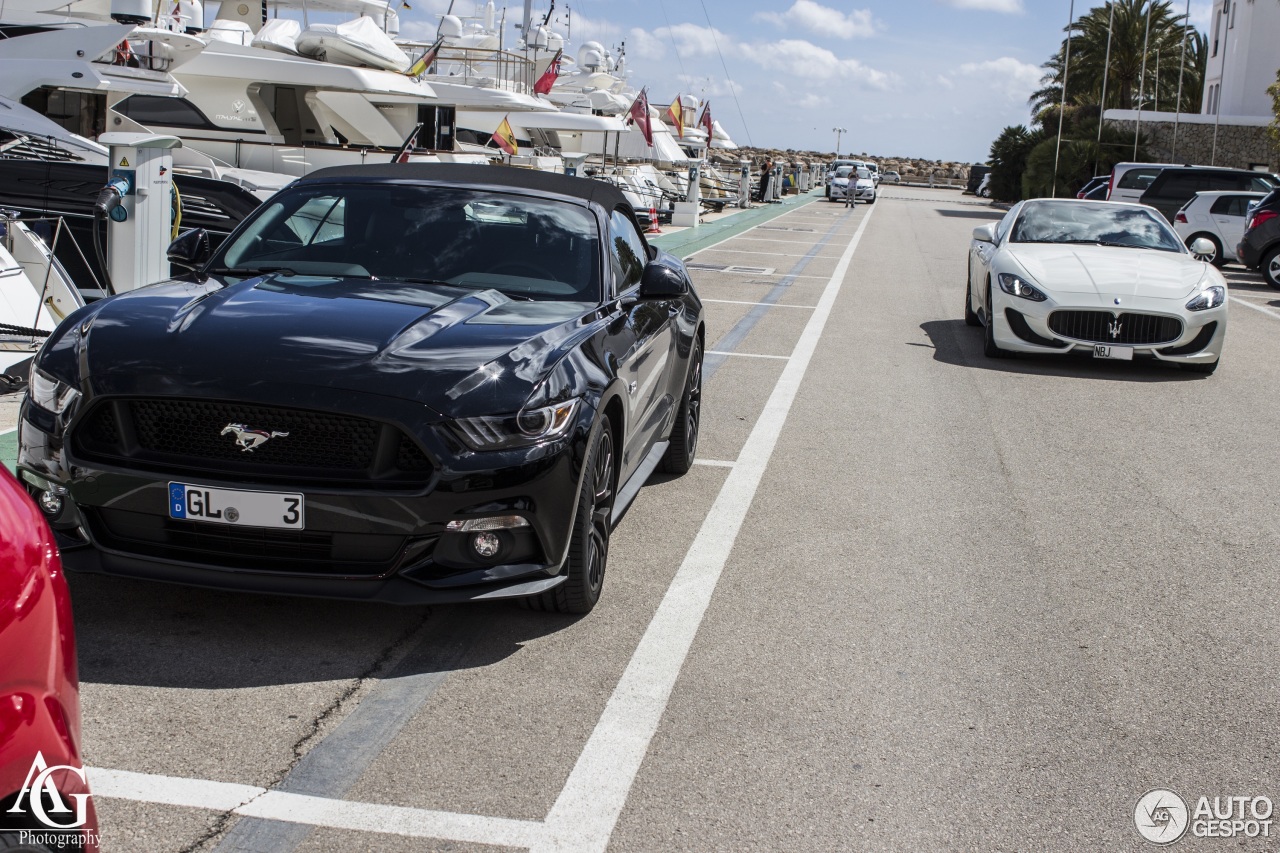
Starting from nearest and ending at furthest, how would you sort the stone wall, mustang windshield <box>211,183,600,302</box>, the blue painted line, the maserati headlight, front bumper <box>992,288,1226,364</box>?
the maserati headlight < mustang windshield <box>211,183,600,302</box> < front bumper <box>992,288,1226,364</box> < the blue painted line < the stone wall

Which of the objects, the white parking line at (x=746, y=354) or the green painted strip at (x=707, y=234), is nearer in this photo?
the white parking line at (x=746, y=354)

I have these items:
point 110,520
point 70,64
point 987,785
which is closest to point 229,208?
point 70,64

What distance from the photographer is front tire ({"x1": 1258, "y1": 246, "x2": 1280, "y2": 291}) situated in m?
21.9

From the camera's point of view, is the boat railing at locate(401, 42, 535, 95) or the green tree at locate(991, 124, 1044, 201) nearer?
the boat railing at locate(401, 42, 535, 95)

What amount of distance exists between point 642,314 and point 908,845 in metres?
3.00

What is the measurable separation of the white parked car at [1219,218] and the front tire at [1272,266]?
272 cm

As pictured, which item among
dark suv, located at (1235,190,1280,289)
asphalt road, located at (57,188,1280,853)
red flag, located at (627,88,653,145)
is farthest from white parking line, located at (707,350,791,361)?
red flag, located at (627,88,653,145)

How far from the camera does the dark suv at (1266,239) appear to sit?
71.4 ft

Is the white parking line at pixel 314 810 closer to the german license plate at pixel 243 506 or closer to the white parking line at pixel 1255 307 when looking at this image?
the german license plate at pixel 243 506

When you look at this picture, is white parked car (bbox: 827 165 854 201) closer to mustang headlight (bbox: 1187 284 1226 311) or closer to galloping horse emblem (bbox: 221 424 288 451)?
mustang headlight (bbox: 1187 284 1226 311)

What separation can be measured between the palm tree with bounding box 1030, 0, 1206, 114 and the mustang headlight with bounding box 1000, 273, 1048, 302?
196ft

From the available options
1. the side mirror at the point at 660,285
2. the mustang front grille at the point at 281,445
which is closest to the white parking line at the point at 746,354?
the side mirror at the point at 660,285

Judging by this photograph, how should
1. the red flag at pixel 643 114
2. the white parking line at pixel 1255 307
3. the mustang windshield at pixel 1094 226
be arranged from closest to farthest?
1. the mustang windshield at pixel 1094 226
2. the white parking line at pixel 1255 307
3. the red flag at pixel 643 114

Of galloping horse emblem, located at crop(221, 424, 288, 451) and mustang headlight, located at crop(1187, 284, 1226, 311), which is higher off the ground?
mustang headlight, located at crop(1187, 284, 1226, 311)
